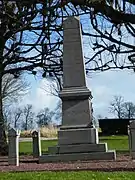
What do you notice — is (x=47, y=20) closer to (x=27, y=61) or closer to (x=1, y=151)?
(x=27, y=61)

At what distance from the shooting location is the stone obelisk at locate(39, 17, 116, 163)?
14297 millimetres

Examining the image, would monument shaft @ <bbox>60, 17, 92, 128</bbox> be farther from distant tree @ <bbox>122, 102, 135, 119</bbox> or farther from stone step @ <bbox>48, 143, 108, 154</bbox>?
distant tree @ <bbox>122, 102, 135, 119</bbox>

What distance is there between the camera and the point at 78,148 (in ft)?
47.6

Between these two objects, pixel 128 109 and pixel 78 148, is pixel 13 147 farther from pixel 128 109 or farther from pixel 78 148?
pixel 128 109

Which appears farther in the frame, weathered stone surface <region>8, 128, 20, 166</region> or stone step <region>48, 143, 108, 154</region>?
stone step <region>48, 143, 108, 154</region>

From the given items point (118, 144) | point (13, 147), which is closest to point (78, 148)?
point (13, 147)

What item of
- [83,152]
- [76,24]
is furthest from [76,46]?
[83,152]

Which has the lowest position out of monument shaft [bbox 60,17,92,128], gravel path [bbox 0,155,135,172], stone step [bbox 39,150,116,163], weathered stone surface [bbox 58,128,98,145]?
gravel path [bbox 0,155,135,172]

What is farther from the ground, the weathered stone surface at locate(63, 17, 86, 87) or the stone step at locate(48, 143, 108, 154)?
the weathered stone surface at locate(63, 17, 86, 87)

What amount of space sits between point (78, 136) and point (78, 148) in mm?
489

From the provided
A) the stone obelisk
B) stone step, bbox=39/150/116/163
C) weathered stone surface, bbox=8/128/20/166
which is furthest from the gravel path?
the stone obelisk

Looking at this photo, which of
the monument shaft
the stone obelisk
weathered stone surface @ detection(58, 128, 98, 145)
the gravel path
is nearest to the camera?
the gravel path

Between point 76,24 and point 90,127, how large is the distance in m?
3.59

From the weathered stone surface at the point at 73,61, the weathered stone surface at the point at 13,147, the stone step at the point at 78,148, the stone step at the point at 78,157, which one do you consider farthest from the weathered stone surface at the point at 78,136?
the weathered stone surface at the point at 73,61
